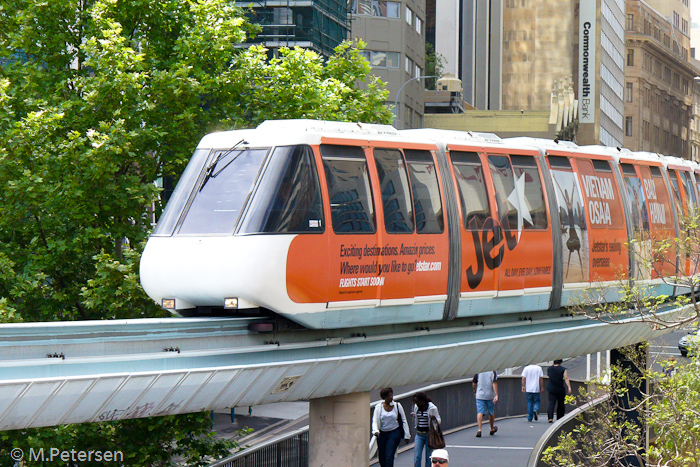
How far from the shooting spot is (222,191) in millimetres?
13586

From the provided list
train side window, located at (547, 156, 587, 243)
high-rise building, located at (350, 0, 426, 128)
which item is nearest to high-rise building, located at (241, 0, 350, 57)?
high-rise building, located at (350, 0, 426, 128)

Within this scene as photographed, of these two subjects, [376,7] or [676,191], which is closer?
[676,191]

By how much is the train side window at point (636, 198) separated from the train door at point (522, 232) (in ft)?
12.5

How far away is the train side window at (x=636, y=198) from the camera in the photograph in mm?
21109

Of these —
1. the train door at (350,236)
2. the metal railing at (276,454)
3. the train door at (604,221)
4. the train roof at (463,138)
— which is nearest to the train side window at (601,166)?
the train door at (604,221)

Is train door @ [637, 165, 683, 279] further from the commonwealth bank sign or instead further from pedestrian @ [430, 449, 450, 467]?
the commonwealth bank sign

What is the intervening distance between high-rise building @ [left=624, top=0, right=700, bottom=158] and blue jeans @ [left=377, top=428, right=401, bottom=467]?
12202 centimetres

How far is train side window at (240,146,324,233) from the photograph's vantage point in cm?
1306

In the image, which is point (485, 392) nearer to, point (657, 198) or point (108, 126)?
point (657, 198)

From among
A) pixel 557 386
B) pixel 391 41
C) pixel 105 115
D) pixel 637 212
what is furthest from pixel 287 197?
pixel 391 41

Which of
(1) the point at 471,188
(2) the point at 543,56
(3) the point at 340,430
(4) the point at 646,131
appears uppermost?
(2) the point at 543,56

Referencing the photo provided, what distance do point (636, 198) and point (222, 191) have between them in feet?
35.6

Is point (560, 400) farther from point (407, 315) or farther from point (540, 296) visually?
point (407, 315)

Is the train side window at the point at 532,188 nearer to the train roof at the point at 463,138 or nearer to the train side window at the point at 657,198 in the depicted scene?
the train roof at the point at 463,138
